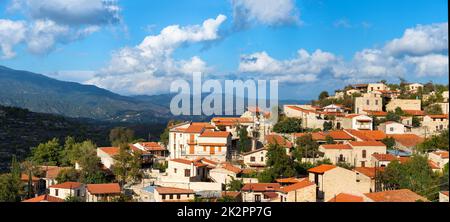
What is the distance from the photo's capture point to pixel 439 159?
1234 cm

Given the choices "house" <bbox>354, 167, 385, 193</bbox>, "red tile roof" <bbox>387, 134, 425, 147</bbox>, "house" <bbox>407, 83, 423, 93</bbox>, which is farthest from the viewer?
"house" <bbox>407, 83, 423, 93</bbox>

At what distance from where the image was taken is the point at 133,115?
6112 cm

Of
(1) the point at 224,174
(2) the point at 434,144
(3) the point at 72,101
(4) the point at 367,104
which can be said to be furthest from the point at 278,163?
(3) the point at 72,101

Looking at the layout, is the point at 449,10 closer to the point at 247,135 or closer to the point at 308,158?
the point at 308,158

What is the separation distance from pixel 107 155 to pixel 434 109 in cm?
1308

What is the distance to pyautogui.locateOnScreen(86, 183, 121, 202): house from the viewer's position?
34.4ft

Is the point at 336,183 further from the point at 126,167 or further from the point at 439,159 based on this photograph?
the point at 126,167

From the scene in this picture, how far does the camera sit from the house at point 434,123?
17.2 metres

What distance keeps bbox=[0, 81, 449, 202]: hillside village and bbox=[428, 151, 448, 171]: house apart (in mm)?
29

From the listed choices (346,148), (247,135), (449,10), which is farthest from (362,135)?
(449,10)

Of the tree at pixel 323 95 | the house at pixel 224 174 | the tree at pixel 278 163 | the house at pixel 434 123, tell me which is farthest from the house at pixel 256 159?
the tree at pixel 323 95

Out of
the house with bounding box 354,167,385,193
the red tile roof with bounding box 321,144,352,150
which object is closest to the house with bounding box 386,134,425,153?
the red tile roof with bounding box 321,144,352,150

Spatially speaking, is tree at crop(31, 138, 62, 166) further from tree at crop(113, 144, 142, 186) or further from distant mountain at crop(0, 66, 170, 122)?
distant mountain at crop(0, 66, 170, 122)
